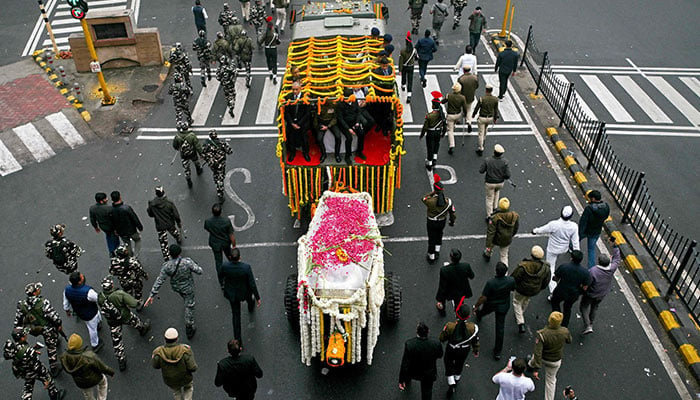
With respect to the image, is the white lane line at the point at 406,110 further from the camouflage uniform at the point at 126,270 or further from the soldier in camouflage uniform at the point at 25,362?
the soldier in camouflage uniform at the point at 25,362

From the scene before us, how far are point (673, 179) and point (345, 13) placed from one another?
988 cm

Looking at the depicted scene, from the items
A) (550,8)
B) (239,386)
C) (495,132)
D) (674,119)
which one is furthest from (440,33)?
(239,386)

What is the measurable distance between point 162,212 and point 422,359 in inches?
A: 243

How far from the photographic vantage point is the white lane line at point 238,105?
55.9ft

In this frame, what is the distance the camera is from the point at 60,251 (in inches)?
417

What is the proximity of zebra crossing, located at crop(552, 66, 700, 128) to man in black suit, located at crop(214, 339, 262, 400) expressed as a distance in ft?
45.1

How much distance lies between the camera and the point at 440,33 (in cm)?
2220

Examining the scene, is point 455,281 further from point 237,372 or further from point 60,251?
point 60,251

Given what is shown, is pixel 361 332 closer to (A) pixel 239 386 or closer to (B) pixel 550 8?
(A) pixel 239 386

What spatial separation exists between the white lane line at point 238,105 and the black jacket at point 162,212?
5854 mm

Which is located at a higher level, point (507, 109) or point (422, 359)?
point (422, 359)

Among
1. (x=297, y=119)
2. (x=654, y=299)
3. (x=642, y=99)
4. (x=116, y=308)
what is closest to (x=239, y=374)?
(x=116, y=308)

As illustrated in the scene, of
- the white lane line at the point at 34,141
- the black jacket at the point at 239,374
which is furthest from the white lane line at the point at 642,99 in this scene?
the white lane line at the point at 34,141

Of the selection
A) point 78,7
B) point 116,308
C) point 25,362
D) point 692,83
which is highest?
point 78,7
